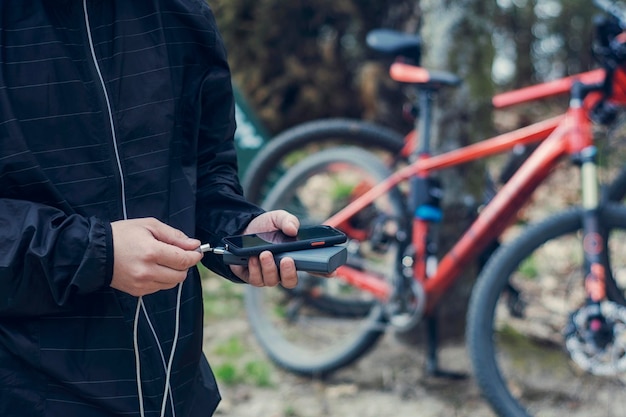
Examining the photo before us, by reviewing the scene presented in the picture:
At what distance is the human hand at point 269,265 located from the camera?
1508mm

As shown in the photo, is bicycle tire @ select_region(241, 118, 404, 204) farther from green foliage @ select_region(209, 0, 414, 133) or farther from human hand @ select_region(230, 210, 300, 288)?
green foliage @ select_region(209, 0, 414, 133)

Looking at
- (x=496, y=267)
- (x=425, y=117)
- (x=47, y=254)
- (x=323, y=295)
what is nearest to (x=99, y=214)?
(x=47, y=254)

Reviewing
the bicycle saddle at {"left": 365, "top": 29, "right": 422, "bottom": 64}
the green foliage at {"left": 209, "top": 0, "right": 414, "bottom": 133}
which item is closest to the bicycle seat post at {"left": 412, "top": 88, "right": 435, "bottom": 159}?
the bicycle saddle at {"left": 365, "top": 29, "right": 422, "bottom": 64}

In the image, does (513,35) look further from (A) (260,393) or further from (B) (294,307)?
(A) (260,393)

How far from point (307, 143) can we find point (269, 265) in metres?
2.63

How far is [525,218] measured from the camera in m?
5.54

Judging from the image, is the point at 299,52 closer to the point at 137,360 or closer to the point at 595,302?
the point at 595,302

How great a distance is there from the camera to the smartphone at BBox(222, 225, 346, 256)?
4.97 ft

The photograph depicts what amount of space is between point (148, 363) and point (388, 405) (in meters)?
2.13

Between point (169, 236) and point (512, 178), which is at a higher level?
point (512, 178)

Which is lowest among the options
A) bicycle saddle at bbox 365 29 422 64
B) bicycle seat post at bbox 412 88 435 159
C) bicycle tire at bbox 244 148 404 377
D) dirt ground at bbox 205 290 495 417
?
dirt ground at bbox 205 290 495 417

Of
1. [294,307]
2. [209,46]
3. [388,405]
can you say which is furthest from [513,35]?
[209,46]

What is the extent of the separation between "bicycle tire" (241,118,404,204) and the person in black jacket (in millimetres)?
2296

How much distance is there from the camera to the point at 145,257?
1.35 meters
